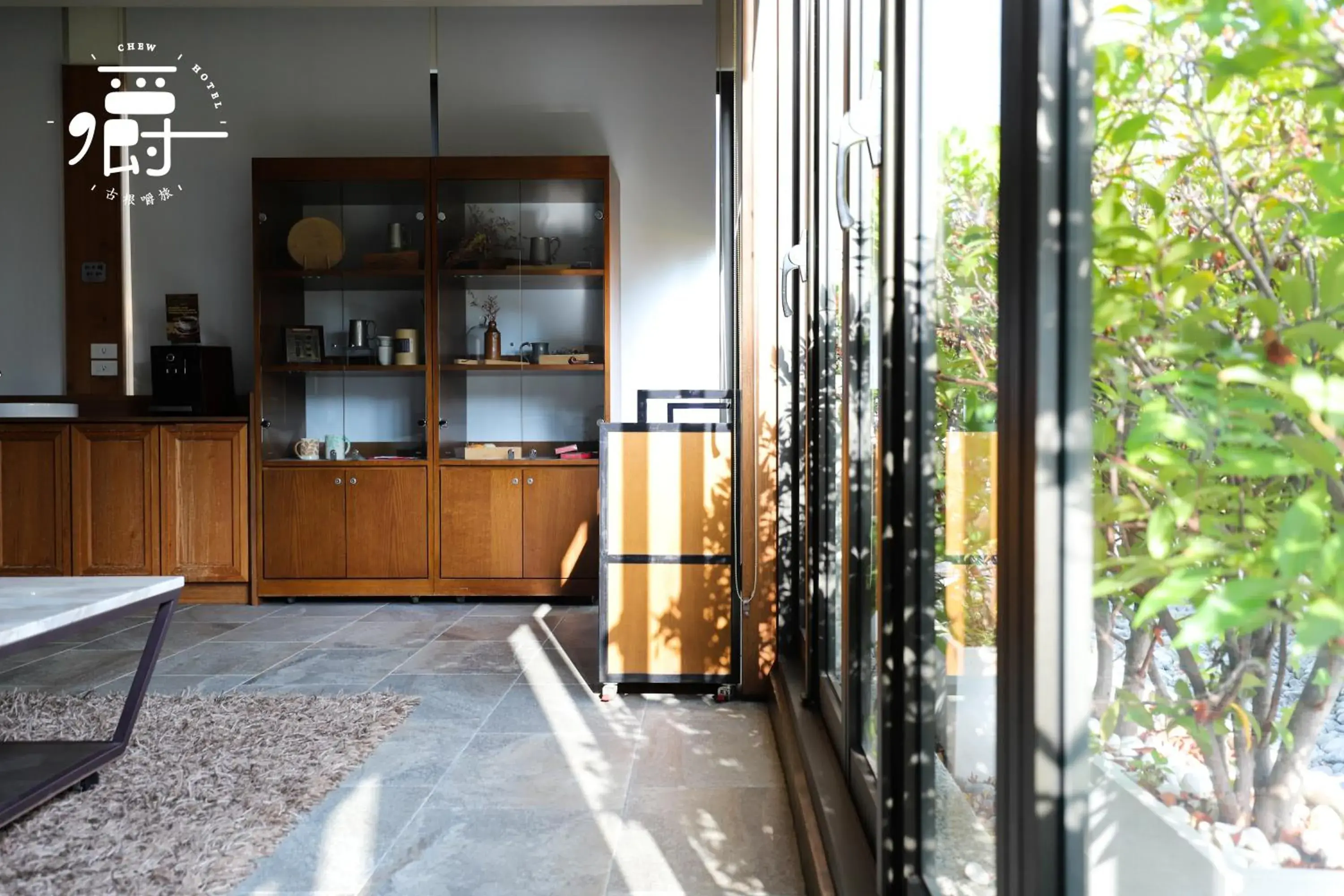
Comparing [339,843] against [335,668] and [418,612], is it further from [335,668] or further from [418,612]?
[418,612]

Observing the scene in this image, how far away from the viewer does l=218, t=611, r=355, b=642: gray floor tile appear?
434 cm

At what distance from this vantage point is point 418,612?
5004 mm

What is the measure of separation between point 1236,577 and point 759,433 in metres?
2.73

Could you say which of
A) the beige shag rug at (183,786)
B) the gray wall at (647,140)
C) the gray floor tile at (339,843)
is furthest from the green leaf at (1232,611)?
the gray wall at (647,140)

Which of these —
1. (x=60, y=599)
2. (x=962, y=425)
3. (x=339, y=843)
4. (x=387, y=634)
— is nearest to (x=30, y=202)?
(x=387, y=634)

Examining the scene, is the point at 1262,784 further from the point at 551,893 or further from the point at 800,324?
the point at 800,324

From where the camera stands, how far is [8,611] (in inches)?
82.5

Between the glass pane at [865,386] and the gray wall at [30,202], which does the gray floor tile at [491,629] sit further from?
the gray wall at [30,202]

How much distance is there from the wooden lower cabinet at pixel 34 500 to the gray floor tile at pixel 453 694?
9.92 ft

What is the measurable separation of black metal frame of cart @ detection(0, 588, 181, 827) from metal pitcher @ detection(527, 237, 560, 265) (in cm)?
322

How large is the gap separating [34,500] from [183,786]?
386 centimetres

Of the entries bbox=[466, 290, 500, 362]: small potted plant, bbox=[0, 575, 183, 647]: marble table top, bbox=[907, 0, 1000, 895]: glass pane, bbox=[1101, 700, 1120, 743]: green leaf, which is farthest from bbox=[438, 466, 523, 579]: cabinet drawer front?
bbox=[1101, 700, 1120, 743]: green leaf

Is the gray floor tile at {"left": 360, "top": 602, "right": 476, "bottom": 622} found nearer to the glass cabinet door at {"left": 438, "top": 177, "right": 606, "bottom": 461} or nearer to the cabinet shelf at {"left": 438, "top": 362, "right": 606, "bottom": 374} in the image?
the glass cabinet door at {"left": 438, "top": 177, "right": 606, "bottom": 461}

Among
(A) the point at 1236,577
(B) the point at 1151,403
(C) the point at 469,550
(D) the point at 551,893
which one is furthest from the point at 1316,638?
(C) the point at 469,550
